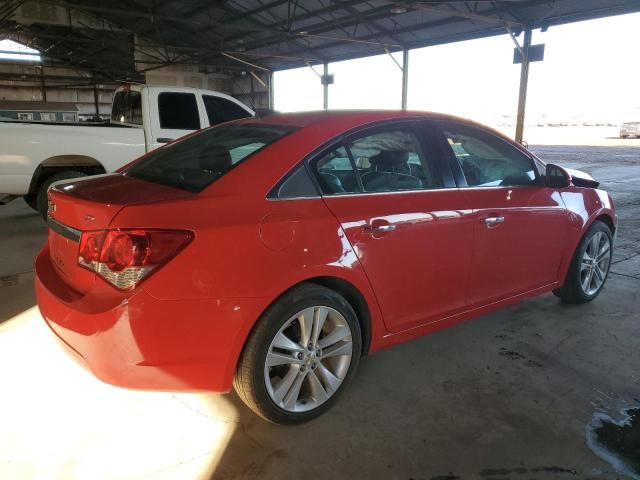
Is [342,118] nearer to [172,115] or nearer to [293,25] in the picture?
[172,115]

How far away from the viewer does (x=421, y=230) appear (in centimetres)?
263

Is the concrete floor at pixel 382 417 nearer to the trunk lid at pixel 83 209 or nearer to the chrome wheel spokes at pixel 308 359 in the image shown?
the chrome wheel spokes at pixel 308 359

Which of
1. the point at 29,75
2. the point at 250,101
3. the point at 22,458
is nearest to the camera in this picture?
the point at 22,458

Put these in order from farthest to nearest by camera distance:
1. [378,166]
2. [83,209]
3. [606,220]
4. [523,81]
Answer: [523,81]
[606,220]
[378,166]
[83,209]

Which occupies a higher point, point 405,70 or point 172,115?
point 405,70

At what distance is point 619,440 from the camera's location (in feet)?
7.72

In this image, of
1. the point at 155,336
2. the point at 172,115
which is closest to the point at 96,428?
the point at 155,336

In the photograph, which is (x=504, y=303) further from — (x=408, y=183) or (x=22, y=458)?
(x=22, y=458)

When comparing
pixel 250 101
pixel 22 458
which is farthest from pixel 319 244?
pixel 250 101

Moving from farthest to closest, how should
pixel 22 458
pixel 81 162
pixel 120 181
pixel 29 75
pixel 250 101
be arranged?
pixel 29 75, pixel 250 101, pixel 81 162, pixel 120 181, pixel 22 458

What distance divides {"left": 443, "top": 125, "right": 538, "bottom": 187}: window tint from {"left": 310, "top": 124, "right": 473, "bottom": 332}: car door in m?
0.24

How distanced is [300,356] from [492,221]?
1448mm

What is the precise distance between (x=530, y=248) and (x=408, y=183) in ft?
3.71

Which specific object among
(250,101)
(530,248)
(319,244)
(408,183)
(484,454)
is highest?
(250,101)
